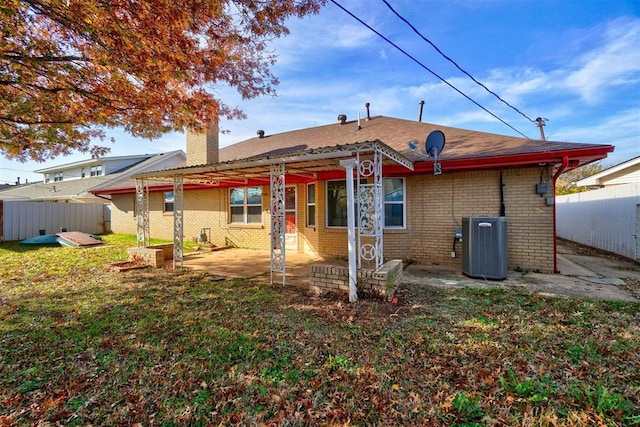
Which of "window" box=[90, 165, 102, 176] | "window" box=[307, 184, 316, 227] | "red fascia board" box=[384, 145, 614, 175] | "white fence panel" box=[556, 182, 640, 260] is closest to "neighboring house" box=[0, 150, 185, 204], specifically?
"window" box=[90, 165, 102, 176]

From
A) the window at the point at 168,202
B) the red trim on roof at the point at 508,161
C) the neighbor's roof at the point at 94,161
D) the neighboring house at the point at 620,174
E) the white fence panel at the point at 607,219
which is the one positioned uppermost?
the neighbor's roof at the point at 94,161

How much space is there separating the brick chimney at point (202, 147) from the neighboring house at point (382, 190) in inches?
1.5

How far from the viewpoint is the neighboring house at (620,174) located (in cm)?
1247

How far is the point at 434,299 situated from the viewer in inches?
205

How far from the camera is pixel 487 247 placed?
6.41 meters

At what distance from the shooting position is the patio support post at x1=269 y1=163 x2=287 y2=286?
615cm

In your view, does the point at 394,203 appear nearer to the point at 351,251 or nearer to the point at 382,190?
the point at 382,190

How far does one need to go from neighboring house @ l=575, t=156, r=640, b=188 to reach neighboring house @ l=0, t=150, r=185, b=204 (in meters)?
23.0

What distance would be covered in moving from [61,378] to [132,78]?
5.16 meters

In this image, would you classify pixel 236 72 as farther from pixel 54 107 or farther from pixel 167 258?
pixel 167 258

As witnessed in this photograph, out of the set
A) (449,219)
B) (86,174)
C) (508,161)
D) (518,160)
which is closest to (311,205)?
(449,219)

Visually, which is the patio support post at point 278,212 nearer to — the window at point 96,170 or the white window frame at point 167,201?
the white window frame at point 167,201

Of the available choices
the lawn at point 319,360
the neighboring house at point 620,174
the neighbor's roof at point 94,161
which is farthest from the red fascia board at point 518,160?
the neighbor's roof at point 94,161

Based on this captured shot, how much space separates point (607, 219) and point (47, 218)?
24.1 metres
